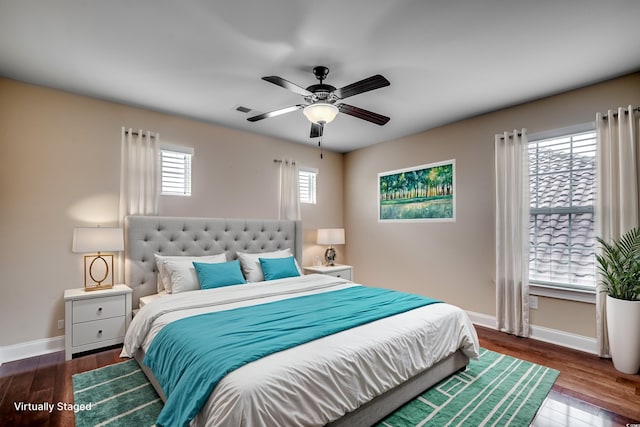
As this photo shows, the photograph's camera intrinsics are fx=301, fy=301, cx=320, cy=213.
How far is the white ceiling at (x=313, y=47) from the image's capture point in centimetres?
197

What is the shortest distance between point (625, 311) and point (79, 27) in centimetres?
486

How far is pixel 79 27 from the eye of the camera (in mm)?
2125

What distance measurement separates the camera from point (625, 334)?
259 centimetres

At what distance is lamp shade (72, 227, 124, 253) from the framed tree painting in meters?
3.74

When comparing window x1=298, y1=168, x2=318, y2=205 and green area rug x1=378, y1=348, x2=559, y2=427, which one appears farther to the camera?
window x1=298, y1=168, x2=318, y2=205

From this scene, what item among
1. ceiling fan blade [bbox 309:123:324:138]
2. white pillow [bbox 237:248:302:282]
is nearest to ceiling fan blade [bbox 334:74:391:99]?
ceiling fan blade [bbox 309:123:324:138]

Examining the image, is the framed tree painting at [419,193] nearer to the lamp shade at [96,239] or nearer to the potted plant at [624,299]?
the potted plant at [624,299]

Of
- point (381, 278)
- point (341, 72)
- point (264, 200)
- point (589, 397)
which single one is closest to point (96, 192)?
point (264, 200)

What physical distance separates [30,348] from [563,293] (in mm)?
5432

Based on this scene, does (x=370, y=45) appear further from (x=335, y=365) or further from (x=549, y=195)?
(x=549, y=195)

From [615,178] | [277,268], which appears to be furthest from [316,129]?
[615,178]

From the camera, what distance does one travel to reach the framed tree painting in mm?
4277

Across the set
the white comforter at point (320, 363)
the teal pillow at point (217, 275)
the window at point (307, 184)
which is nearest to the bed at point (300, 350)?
the white comforter at point (320, 363)

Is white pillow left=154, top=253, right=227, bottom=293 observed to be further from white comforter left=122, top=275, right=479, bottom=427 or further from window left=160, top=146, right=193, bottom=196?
window left=160, top=146, right=193, bottom=196
